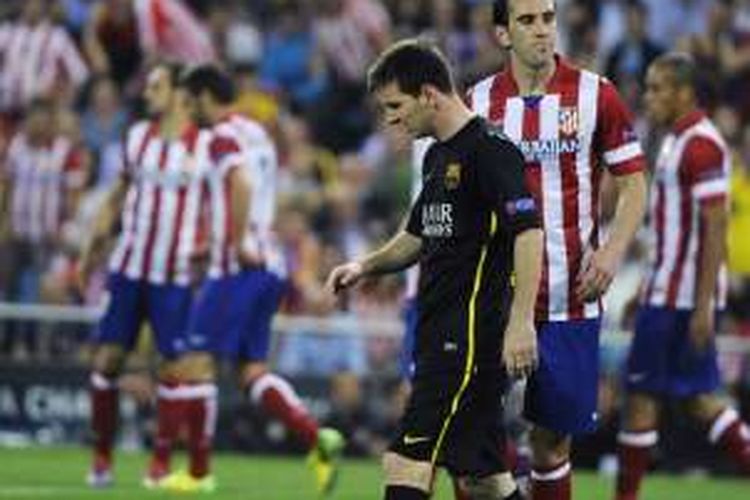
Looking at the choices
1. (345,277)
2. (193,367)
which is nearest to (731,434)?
(193,367)

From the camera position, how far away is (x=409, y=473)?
31.1 ft

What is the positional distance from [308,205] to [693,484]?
19.6 ft

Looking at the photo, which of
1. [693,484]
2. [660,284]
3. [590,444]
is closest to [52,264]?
[590,444]

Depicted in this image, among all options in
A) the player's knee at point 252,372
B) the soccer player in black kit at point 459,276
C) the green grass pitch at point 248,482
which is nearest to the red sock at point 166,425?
the green grass pitch at point 248,482

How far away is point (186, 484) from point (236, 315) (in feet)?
3.71

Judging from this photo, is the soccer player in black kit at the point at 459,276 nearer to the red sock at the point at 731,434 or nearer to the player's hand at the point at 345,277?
the player's hand at the point at 345,277

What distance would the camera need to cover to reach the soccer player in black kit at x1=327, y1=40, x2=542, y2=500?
9.46 meters

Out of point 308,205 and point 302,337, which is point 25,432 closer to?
point 302,337

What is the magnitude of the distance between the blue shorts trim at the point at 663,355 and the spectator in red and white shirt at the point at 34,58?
37.2ft

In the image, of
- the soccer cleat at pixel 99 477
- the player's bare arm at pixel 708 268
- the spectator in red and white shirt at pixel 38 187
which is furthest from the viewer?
the spectator in red and white shirt at pixel 38 187

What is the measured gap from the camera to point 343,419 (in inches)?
771

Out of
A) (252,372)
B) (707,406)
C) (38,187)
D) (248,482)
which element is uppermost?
(38,187)

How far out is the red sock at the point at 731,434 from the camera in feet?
47.4

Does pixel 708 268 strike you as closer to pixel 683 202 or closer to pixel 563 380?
pixel 683 202
